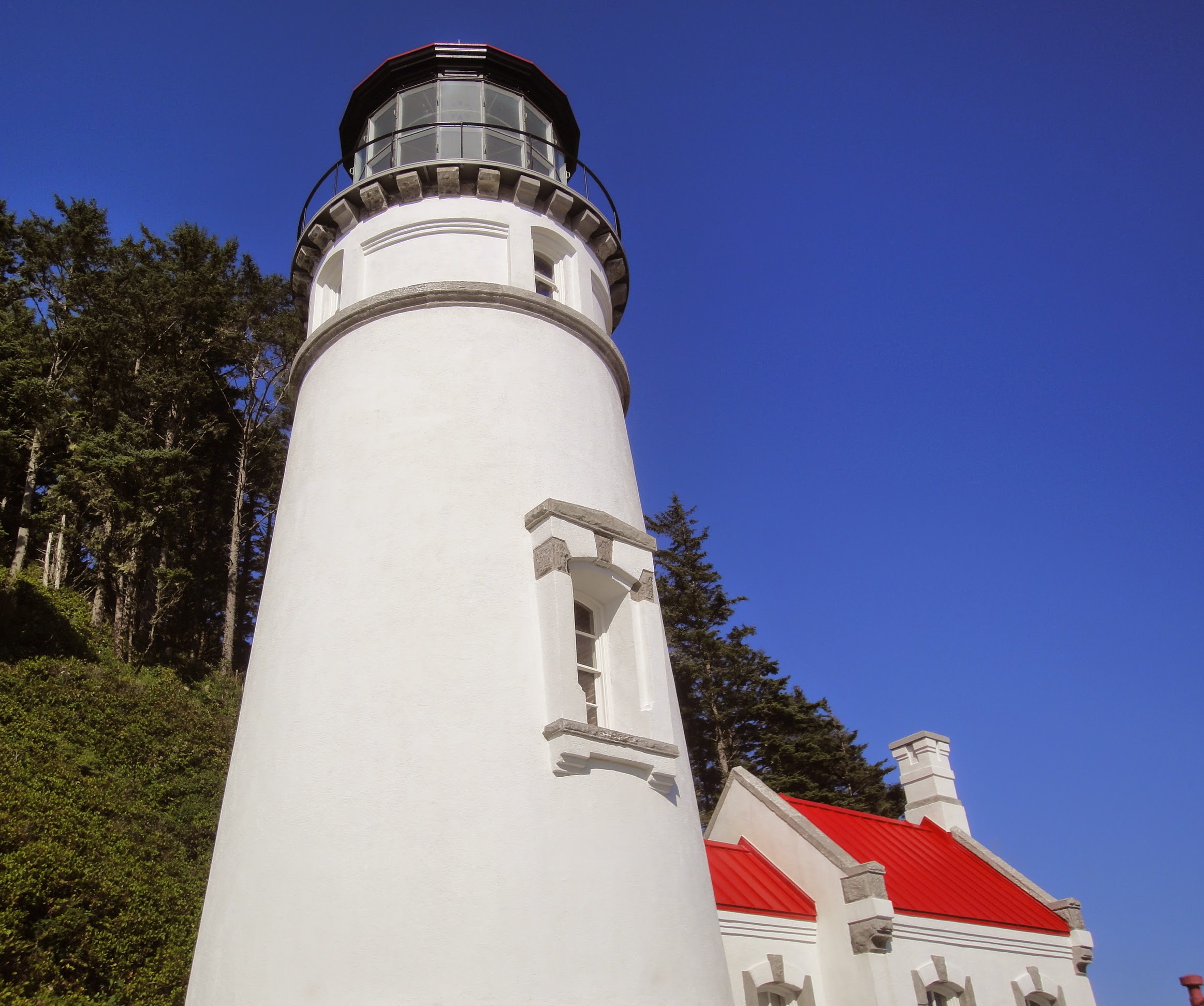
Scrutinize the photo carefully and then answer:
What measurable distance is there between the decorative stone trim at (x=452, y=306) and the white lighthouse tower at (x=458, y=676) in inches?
1.0

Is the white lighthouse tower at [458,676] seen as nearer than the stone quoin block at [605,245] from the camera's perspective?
Yes

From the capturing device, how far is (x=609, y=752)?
684cm

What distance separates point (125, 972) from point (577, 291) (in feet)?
33.4

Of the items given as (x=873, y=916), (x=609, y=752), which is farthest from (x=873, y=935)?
(x=609, y=752)

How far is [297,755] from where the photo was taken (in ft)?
22.9

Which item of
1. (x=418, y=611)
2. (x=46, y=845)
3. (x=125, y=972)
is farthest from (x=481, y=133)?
(x=125, y=972)

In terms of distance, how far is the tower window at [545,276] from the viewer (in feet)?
34.8

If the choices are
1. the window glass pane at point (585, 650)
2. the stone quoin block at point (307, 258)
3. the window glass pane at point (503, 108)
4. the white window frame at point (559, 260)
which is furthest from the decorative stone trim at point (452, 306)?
the window glass pane at point (503, 108)

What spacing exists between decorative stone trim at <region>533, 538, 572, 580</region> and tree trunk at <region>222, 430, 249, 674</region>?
1934 cm

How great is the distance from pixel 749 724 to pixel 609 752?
85.3 feet

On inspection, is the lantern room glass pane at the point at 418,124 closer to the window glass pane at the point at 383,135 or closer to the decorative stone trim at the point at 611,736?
the window glass pane at the point at 383,135

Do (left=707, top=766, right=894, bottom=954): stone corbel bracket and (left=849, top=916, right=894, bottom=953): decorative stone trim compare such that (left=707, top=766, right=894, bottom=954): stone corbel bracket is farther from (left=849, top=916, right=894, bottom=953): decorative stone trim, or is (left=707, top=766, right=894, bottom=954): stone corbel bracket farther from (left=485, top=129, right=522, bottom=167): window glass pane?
Answer: (left=485, top=129, right=522, bottom=167): window glass pane

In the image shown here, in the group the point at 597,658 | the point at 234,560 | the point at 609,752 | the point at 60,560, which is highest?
the point at 234,560

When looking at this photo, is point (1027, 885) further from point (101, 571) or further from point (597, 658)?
point (101, 571)
